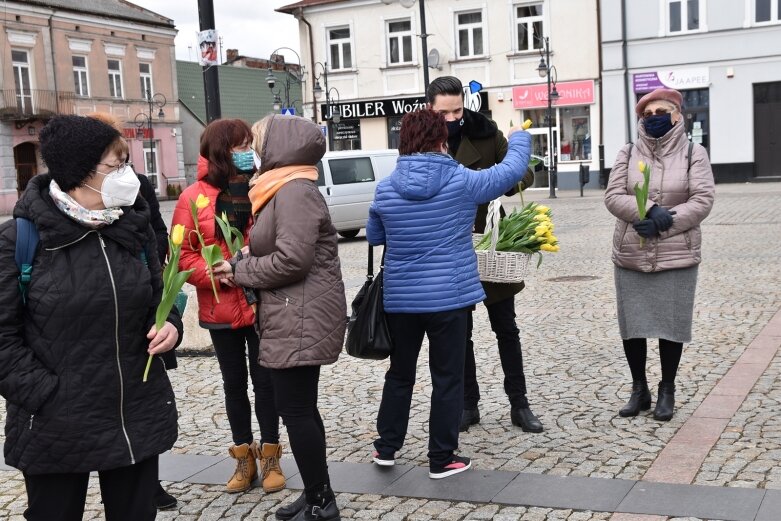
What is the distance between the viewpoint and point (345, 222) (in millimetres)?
17094

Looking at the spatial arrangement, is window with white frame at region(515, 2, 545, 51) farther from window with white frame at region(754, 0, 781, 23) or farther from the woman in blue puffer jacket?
the woman in blue puffer jacket

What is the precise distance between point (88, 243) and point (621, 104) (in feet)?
92.7

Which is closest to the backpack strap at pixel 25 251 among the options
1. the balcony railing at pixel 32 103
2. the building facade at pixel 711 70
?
the building facade at pixel 711 70

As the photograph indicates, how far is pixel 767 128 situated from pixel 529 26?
8330 millimetres

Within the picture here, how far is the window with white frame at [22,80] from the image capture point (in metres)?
35.9

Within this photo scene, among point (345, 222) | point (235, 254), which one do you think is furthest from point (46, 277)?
point (345, 222)

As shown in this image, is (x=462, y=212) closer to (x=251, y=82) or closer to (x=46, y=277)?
(x=46, y=277)

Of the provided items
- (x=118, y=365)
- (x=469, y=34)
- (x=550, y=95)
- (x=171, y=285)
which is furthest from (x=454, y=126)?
(x=469, y=34)

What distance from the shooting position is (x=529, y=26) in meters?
31.0

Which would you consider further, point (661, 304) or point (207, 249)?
point (661, 304)

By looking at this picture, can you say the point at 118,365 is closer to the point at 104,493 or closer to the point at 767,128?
the point at 104,493

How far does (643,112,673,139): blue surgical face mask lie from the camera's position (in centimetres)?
504

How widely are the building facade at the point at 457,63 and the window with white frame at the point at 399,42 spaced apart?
4 centimetres

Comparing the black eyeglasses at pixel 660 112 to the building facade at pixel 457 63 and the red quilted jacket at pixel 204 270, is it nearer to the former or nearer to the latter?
→ the red quilted jacket at pixel 204 270
